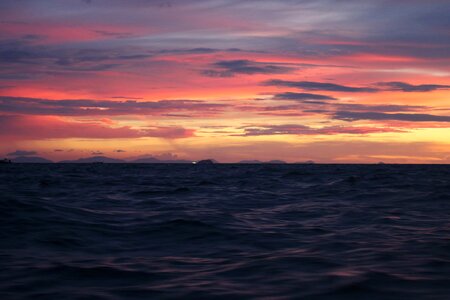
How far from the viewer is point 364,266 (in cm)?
943

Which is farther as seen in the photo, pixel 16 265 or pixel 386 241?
pixel 386 241

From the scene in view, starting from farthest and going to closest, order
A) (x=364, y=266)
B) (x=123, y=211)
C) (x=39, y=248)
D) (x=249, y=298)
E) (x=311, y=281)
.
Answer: (x=123, y=211) < (x=39, y=248) < (x=364, y=266) < (x=311, y=281) < (x=249, y=298)

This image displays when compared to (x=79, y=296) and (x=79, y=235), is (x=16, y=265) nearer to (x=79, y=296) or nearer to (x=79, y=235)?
(x=79, y=296)

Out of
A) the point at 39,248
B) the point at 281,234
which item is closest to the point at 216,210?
the point at 281,234

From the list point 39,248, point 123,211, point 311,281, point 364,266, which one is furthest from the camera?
point 123,211

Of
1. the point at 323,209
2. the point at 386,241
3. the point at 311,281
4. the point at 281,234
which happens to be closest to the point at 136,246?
the point at 281,234

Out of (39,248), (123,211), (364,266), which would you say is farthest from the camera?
(123,211)

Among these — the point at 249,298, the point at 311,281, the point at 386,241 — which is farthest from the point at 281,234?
the point at 249,298

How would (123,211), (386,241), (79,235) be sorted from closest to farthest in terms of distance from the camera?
(386,241)
(79,235)
(123,211)

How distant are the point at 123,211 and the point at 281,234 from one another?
712cm

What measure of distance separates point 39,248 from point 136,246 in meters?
2.15

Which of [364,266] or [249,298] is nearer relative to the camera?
[249,298]

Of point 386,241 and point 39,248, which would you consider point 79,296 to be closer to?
point 39,248

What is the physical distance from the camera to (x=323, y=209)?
19.2m
